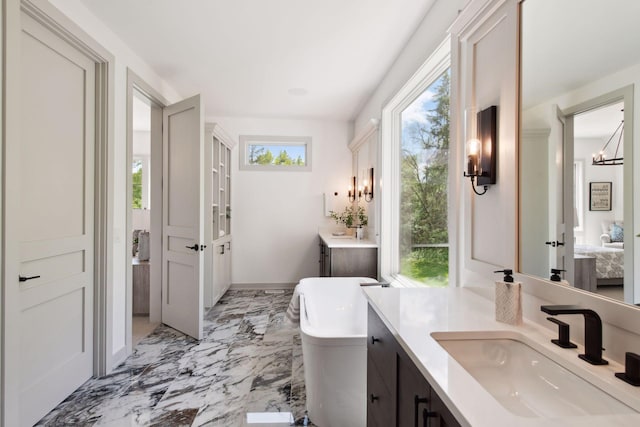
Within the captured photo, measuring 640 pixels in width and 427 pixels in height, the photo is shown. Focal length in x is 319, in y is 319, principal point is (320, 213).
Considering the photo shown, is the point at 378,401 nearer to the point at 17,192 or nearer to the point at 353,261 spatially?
the point at 17,192

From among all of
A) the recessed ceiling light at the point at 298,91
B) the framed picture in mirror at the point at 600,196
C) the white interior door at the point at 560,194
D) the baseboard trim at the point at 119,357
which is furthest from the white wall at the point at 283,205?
the framed picture in mirror at the point at 600,196

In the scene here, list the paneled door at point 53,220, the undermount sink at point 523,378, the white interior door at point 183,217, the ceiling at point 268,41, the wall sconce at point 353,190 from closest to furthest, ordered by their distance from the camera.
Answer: the undermount sink at point 523,378 → the paneled door at point 53,220 → the ceiling at point 268,41 → the white interior door at point 183,217 → the wall sconce at point 353,190

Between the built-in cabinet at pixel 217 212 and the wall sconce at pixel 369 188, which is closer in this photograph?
the built-in cabinet at pixel 217 212

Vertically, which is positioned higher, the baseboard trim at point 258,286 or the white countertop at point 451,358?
the white countertop at point 451,358

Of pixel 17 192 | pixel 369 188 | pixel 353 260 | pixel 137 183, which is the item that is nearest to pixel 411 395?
pixel 17 192

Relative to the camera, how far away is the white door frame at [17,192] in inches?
61.8

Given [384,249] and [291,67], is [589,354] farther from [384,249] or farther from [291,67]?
[291,67]

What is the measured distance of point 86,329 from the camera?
7.47 feet

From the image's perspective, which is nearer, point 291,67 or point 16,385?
point 16,385

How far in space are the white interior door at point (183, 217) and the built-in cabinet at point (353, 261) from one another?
1371 mm

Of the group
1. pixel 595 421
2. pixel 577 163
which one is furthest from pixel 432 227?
pixel 595 421

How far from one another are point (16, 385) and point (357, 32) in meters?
3.06

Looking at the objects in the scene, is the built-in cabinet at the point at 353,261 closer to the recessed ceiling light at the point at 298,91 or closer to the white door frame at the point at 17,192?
the recessed ceiling light at the point at 298,91

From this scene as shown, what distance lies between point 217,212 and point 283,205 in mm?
1168
